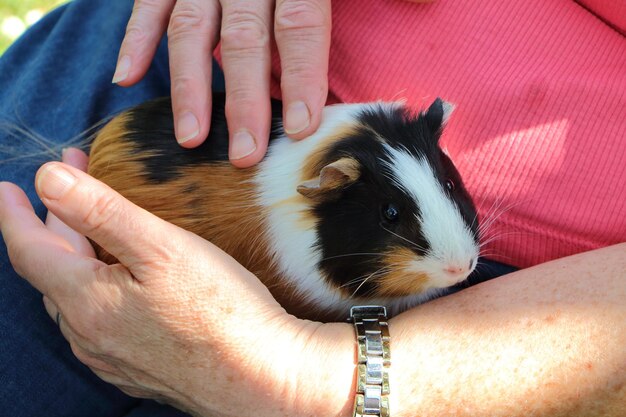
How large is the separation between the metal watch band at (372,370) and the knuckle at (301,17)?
58cm

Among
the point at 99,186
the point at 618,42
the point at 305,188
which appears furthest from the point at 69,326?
the point at 618,42

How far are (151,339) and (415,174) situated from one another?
1.79ft

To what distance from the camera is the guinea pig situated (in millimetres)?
1135

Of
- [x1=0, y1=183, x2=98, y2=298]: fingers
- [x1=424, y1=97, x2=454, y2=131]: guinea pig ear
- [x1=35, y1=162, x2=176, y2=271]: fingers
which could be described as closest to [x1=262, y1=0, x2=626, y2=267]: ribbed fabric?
[x1=424, y1=97, x2=454, y2=131]: guinea pig ear

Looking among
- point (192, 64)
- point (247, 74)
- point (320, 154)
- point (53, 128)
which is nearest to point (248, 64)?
point (247, 74)

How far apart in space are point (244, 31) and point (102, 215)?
1.59 ft

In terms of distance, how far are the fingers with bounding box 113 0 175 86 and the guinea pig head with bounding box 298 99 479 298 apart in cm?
49

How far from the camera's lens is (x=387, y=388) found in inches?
41.4

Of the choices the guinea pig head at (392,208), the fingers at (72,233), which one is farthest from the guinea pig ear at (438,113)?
the fingers at (72,233)

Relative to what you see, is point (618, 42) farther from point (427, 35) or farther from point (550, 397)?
point (550, 397)

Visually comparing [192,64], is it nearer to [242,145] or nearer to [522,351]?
[242,145]

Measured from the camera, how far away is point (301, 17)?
4.07ft

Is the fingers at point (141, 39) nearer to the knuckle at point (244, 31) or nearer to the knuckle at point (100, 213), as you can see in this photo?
the knuckle at point (244, 31)

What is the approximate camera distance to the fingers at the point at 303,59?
1.20m
